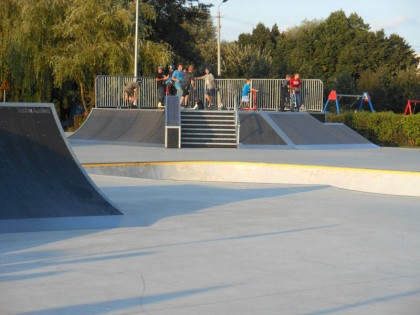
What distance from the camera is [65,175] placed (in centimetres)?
1053

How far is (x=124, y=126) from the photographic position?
2895 cm

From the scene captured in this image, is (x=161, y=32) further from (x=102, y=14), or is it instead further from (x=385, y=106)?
(x=385, y=106)

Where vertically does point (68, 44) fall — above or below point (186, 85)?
above

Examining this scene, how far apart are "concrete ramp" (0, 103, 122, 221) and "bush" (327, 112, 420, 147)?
25.4m

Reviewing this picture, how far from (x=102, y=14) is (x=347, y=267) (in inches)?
1272

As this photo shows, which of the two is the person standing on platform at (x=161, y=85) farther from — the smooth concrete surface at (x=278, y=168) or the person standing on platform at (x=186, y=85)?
the smooth concrete surface at (x=278, y=168)

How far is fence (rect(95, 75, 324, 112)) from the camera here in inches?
1217

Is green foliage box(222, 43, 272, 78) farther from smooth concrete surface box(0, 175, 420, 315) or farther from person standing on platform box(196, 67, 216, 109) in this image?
smooth concrete surface box(0, 175, 420, 315)

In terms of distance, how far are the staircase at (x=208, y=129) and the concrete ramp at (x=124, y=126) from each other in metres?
0.83

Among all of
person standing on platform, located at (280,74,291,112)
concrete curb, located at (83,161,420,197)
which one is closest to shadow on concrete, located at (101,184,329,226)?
concrete curb, located at (83,161,420,197)

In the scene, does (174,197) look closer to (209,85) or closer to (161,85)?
(161,85)

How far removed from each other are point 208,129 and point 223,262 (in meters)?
19.5

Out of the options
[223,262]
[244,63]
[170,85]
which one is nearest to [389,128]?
[170,85]

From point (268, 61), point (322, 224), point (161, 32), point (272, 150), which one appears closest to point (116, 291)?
point (322, 224)
